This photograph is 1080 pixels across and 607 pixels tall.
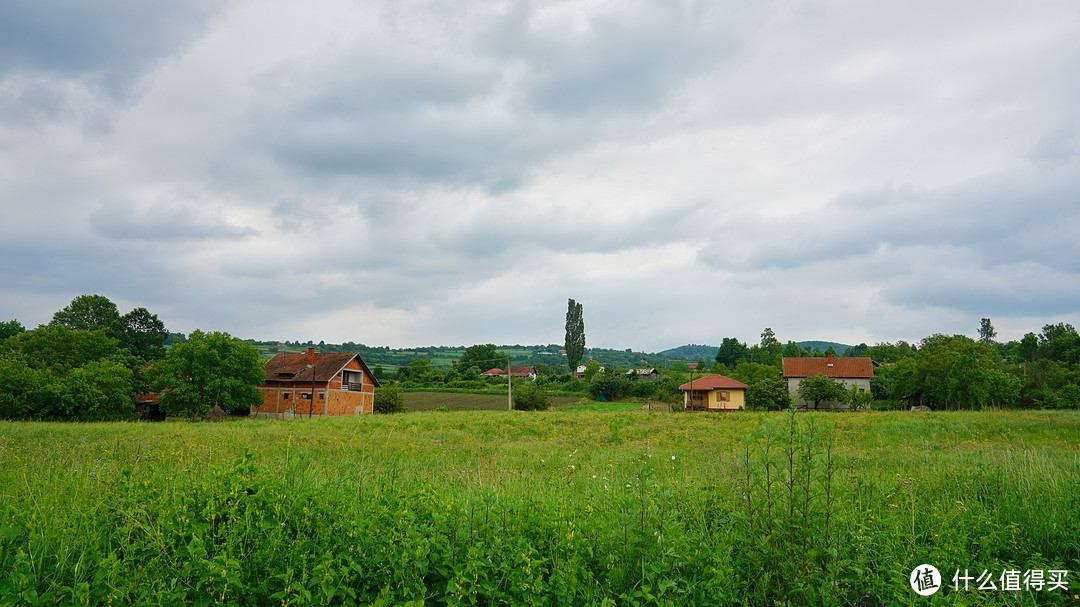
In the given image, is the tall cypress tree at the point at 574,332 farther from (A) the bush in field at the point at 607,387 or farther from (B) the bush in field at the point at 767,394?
(B) the bush in field at the point at 767,394

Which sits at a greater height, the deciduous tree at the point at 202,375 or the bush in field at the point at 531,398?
the deciduous tree at the point at 202,375

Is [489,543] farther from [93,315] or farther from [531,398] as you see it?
[93,315]

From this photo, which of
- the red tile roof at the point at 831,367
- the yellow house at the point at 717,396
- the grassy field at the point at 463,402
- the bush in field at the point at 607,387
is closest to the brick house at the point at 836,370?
the red tile roof at the point at 831,367

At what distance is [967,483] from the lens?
254 inches

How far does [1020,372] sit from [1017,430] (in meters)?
60.4

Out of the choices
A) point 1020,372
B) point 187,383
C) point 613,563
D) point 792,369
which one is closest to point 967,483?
point 613,563

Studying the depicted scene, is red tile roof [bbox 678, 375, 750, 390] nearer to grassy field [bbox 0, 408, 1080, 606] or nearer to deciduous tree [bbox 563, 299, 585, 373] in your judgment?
deciduous tree [bbox 563, 299, 585, 373]

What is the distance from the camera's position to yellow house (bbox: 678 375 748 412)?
2363 inches

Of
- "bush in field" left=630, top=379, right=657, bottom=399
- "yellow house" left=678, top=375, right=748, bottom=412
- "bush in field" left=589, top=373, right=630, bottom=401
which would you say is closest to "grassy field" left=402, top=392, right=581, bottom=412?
"bush in field" left=589, top=373, right=630, bottom=401

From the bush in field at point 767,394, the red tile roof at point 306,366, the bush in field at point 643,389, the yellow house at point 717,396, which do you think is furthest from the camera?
the bush in field at point 643,389

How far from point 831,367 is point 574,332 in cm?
4547

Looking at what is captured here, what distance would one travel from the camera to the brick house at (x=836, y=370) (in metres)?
64.5

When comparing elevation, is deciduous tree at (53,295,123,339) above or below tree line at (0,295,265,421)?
above

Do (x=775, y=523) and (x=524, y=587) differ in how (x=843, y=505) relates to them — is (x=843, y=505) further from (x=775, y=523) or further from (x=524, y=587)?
(x=524, y=587)
